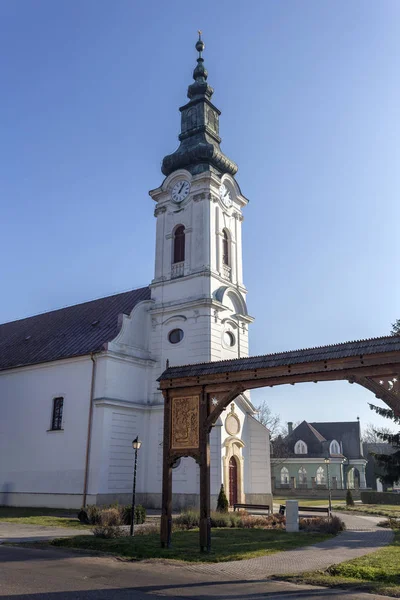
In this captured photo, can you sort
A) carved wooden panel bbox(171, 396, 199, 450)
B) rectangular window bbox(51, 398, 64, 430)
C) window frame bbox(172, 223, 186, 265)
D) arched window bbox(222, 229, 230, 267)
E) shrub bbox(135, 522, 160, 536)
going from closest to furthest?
1. carved wooden panel bbox(171, 396, 199, 450)
2. shrub bbox(135, 522, 160, 536)
3. rectangular window bbox(51, 398, 64, 430)
4. window frame bbox(172, 223, 186, 265)
5. arched window bbox(222, 229, 230, 267)

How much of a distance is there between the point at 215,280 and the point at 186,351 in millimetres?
4568

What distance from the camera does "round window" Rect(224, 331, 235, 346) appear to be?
104ft

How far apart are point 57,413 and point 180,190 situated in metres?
15.6

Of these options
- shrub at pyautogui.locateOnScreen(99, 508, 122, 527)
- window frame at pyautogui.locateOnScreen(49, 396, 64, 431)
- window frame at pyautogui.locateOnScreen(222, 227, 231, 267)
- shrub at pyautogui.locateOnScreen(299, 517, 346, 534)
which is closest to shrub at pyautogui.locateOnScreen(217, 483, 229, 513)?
shrub at pyautogui.locateOnScreen(299, 517, 346, 534)

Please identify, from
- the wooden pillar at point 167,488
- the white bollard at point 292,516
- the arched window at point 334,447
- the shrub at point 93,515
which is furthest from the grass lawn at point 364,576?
the arched window at point 334,447

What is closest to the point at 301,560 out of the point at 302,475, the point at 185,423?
the point at 185,423

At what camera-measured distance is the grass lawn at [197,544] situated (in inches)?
522

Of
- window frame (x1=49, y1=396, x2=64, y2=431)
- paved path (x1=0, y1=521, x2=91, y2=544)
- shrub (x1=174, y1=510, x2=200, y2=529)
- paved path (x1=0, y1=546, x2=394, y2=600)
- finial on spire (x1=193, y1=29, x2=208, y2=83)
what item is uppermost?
finial on spire (x1=193, y1=29, x2=208, y2=83)

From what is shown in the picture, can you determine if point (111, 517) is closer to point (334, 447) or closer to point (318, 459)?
point (318, 459)

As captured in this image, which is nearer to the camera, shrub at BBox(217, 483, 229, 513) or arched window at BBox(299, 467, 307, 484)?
shrub at BBox(217, 483, 229, 513)

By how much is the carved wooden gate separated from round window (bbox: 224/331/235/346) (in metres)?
16.1

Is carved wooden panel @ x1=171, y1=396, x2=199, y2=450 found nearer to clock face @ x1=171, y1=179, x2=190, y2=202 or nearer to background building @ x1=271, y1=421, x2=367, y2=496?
clock face @ x1=171, y1=179, x2=190, y2=202

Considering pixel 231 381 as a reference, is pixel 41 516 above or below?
below

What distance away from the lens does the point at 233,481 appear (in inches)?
1176
